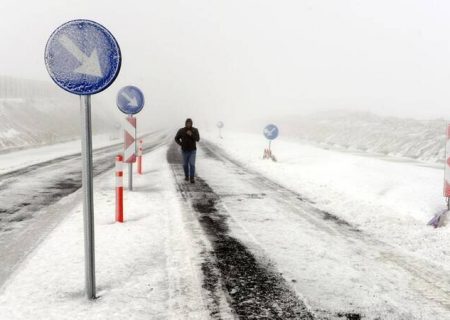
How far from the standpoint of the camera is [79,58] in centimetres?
351

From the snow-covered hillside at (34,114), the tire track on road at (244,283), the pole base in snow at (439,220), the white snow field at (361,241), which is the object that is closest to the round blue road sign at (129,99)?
the white snow field at (361,241)

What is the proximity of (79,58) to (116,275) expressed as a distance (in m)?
2.26

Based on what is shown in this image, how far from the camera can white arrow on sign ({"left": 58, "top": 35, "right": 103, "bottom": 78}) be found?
349cm

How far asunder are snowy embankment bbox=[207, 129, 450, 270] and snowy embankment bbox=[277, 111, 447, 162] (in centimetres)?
938

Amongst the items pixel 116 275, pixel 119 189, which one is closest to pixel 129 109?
pixel 119 189

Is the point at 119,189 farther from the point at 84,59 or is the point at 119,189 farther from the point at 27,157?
the point at 27,157

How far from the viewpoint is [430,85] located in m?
131

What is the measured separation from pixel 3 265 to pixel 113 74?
2689 mm

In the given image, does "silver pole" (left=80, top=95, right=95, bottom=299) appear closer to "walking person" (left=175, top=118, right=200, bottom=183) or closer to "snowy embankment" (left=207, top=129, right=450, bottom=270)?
"snowy embankment" (left=207, top=129, right=450, bottom=270)

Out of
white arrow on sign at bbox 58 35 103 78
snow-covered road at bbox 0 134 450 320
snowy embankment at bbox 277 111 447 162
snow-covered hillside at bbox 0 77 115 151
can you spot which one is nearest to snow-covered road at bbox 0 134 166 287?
snow-covered road at bbox 0 134 450 320

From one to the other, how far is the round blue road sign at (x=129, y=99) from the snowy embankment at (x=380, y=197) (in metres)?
4.57

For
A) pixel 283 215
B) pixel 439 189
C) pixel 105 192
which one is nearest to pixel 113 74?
pixel 283 215

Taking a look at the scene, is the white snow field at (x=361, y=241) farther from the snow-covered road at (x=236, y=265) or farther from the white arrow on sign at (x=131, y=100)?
the white arrow on sign at (x=131, y=100)

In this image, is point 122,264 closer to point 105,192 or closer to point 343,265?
point 343,265
